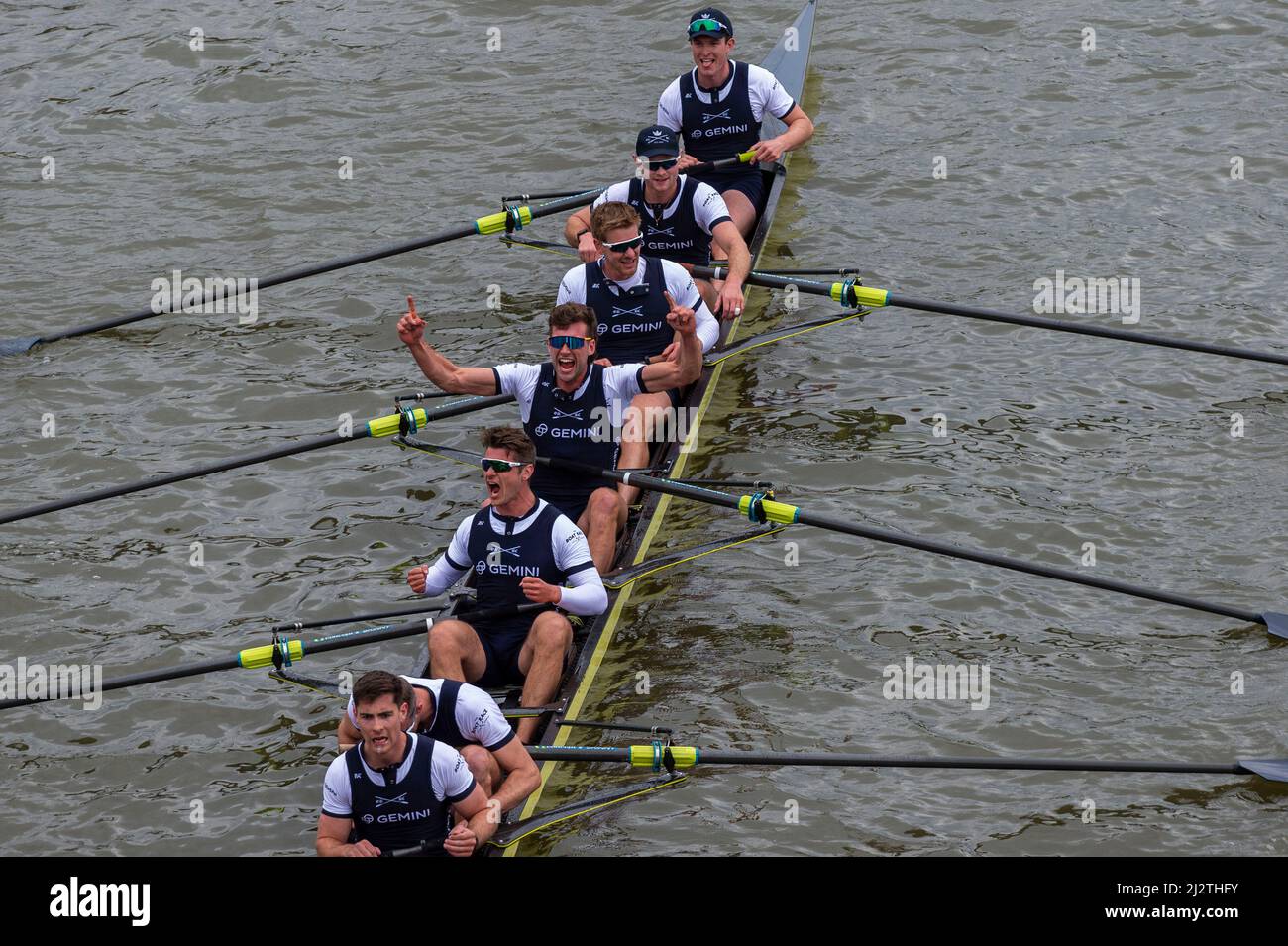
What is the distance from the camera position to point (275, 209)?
1608 cm

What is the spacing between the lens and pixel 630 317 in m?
11.4

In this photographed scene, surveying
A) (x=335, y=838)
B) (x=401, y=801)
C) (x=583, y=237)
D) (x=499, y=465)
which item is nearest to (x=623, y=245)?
(x=583, y=237)

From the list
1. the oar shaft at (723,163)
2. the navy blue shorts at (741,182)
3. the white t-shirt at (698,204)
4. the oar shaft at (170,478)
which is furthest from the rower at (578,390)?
the navy blue shorts at (741,182)

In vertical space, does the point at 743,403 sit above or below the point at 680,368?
below

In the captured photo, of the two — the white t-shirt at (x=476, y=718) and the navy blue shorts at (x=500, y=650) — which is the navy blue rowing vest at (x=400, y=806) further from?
the navy blue shorts at (x=500, y=650)

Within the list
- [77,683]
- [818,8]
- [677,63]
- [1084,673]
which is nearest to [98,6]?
[677,63]

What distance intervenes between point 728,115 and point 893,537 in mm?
5362

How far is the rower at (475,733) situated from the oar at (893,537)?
220cm

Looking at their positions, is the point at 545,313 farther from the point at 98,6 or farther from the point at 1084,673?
the point at 98,6

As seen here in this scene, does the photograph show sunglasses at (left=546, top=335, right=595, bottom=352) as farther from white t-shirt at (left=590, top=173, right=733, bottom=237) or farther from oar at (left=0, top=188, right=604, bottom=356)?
oar at (left=0, top=188, right=604, bottom=356)

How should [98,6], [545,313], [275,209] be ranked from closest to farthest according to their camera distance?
[545,313] → [275,209] → [98,6]

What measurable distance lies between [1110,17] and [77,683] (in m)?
14.0

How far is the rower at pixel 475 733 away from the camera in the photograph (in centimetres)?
812

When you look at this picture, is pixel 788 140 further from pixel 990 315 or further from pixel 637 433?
pixel 637 433
